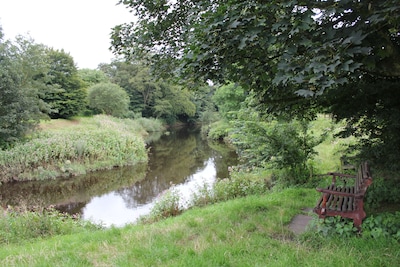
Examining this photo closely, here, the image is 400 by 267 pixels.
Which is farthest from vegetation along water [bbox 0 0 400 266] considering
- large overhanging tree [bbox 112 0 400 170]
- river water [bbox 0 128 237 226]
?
river water [bbox 0 128 237 226]

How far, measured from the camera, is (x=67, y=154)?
14.1 metres

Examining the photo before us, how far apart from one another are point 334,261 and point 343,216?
0.82 metres

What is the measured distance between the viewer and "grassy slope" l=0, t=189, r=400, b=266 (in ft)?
9.30

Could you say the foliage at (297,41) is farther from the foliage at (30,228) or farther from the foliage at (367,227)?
the foliage at (30,228)

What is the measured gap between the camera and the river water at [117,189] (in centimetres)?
936

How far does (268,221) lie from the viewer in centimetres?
410

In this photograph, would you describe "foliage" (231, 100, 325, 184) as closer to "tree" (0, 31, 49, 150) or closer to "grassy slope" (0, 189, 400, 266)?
"grassy slope" (0, 189, 400, 266)

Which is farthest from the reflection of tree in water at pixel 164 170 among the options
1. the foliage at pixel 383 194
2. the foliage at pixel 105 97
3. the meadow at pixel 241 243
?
the foliage at pixel 383 194

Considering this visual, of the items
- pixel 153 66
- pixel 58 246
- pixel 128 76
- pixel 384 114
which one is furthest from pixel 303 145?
pixel 128 76

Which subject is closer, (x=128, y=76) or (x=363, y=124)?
(x=363, y=124)

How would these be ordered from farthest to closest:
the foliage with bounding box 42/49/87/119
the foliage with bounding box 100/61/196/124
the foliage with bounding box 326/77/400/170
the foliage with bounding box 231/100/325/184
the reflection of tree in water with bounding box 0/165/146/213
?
the foliage with bounding box 100/61/196/124 → the foliage with bounding box 42/49/87/119 → the reflection of tree in water with bounding box 0/165/146/213 → the foliage with bounding box 231/100/325/184 → the foliage with bounding box 326/77/400/170

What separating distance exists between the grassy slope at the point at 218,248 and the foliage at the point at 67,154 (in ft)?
32.1

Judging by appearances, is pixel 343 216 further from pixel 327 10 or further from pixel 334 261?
pixel 327 10

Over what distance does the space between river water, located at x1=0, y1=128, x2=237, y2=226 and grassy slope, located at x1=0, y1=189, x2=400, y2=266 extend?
3406mm
